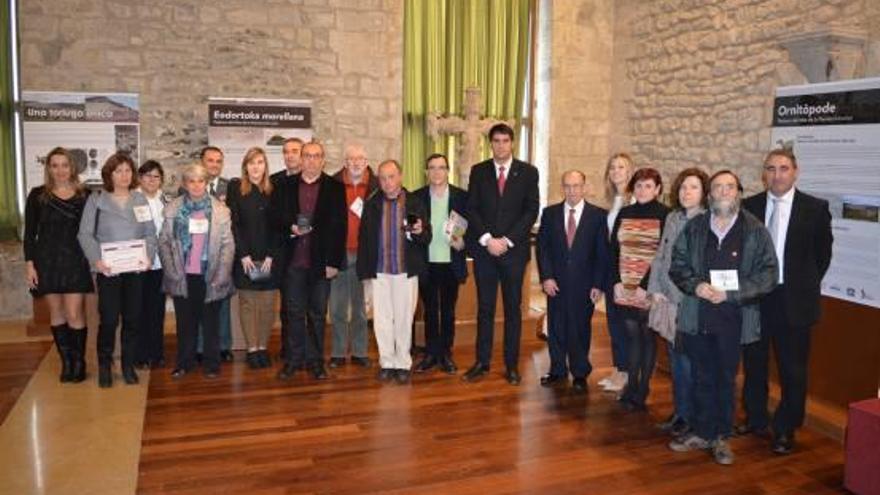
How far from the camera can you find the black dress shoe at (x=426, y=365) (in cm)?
482

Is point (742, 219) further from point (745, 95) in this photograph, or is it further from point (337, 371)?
point (745, 95)

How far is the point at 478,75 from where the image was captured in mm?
7406

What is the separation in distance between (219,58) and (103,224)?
276cm

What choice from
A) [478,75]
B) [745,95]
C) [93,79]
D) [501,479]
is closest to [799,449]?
[501,479]

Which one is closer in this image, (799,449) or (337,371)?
(799,449)

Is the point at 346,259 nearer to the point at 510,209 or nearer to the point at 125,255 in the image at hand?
the point at 510,209

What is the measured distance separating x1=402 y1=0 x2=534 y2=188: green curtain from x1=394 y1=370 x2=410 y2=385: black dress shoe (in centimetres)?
299

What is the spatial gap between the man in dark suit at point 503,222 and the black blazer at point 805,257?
5.05ft

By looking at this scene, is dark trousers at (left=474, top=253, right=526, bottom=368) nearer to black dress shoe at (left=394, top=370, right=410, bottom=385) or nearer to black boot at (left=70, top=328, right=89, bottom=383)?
black dress shoe at (left=394, top=370, right=410, bottom=385)

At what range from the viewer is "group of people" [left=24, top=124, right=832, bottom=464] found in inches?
166

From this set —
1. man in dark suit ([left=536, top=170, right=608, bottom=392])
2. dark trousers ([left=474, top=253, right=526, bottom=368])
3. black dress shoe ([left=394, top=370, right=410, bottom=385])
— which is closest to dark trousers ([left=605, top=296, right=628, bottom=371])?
man in dark suit ([left=536, top=170, right=608, bottom=392])

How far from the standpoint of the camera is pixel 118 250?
425 centimetres

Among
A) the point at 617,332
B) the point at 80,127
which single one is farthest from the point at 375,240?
the point at 80,127

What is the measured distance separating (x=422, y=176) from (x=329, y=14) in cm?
184
